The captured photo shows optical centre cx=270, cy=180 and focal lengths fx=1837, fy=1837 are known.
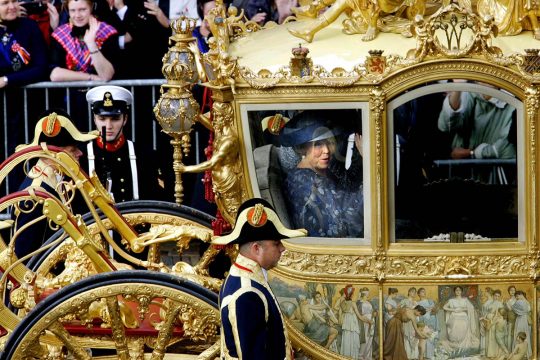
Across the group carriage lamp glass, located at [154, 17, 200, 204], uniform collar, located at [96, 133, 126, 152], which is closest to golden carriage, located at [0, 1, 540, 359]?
carriage lamp glass, located at [154, 17, 200, 204]

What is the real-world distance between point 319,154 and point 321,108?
0.26m

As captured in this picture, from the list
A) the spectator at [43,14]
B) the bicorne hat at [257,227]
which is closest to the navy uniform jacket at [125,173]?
the spectator at [43,14]

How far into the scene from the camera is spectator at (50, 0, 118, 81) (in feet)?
45.4

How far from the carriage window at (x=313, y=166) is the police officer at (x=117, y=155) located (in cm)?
261

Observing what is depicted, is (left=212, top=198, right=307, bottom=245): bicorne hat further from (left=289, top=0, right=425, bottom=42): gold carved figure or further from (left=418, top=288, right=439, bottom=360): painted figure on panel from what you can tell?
(left=289, top=0, right=425, bottom=42): gold carved figure

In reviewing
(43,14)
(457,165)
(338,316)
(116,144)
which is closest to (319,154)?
(457,165)

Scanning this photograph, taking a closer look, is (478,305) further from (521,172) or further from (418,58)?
(418,58)

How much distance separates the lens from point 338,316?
380 inches

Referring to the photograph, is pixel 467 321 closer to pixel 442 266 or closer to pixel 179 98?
pixel 442 266

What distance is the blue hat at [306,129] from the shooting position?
960cm

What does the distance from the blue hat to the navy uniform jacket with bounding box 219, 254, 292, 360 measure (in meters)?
1.06

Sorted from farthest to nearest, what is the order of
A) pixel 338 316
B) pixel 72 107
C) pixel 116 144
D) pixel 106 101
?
pixel 72 107 < pixel 116 144 < pixel 106 101 < pixel 338 316

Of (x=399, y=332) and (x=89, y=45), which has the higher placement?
(x=89, y=45)

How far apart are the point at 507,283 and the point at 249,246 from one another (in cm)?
154
